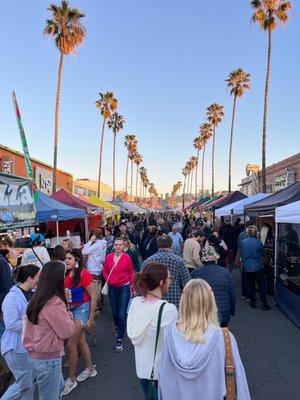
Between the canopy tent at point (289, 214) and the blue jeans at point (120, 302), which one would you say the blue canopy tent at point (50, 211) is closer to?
the blue jeans at point (120, 302)

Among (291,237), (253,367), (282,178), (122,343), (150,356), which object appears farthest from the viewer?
(282,178)

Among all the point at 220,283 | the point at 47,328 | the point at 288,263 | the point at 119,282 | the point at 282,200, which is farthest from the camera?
the point at 282,200

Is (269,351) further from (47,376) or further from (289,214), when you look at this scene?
(47,376)

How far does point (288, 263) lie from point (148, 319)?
24.4 feet

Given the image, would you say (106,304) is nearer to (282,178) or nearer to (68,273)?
(68,273)

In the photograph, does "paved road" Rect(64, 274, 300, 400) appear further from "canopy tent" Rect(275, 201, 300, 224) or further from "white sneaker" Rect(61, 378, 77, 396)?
"canopy tent" Rect(275, 201, 300, 224)

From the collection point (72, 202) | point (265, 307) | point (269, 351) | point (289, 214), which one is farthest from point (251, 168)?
point (269, 351)

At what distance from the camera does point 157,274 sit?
133 inches

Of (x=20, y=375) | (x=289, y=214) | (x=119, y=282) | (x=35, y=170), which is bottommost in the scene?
(x=20, y=375)

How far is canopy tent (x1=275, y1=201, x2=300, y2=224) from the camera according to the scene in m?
7.98

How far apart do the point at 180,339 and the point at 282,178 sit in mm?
30851

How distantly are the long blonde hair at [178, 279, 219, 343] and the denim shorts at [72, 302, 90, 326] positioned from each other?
2904mm

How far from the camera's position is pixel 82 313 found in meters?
5.32

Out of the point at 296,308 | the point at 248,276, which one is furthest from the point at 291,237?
the point at 296,308
